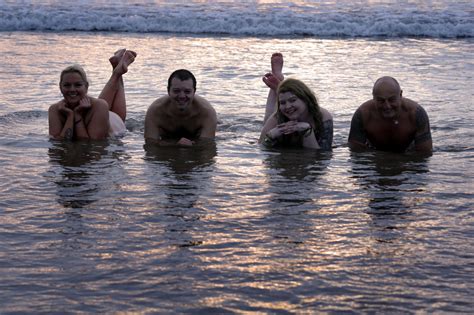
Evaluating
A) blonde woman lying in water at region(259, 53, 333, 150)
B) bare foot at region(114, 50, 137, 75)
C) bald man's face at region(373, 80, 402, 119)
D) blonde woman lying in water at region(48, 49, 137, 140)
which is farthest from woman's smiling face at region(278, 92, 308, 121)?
bare foot at region(114, 50, 137, 75)

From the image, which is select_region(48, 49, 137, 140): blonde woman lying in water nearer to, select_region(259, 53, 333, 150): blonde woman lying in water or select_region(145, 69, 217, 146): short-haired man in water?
select_region(145, 69, 217, 146): short-haired man in water

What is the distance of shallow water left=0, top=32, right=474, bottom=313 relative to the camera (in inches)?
179

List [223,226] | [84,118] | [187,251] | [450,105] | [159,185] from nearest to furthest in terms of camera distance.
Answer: [187,251], [223,226], [159,185], [84,118], [450,105]

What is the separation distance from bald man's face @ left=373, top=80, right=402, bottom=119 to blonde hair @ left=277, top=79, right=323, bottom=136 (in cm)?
60

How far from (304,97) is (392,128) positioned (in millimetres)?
968

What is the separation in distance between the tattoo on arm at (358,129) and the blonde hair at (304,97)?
1.12 ft

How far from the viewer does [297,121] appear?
344 inches

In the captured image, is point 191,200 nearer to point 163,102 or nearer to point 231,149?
point 231,149

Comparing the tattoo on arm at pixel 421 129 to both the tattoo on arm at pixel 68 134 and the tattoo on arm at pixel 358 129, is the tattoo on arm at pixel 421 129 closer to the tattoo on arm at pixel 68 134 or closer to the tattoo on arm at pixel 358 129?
the tattoo on arm at pixel 358 129

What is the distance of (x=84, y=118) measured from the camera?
9461mm

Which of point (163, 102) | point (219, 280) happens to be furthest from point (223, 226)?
point (163, 102)

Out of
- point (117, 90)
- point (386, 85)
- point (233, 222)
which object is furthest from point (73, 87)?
point (233, 222)

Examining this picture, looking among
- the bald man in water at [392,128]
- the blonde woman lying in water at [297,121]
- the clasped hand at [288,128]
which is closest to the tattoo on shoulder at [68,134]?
the blonde woman lying in water at [297,121]

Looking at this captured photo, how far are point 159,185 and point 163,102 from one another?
2.59 m
